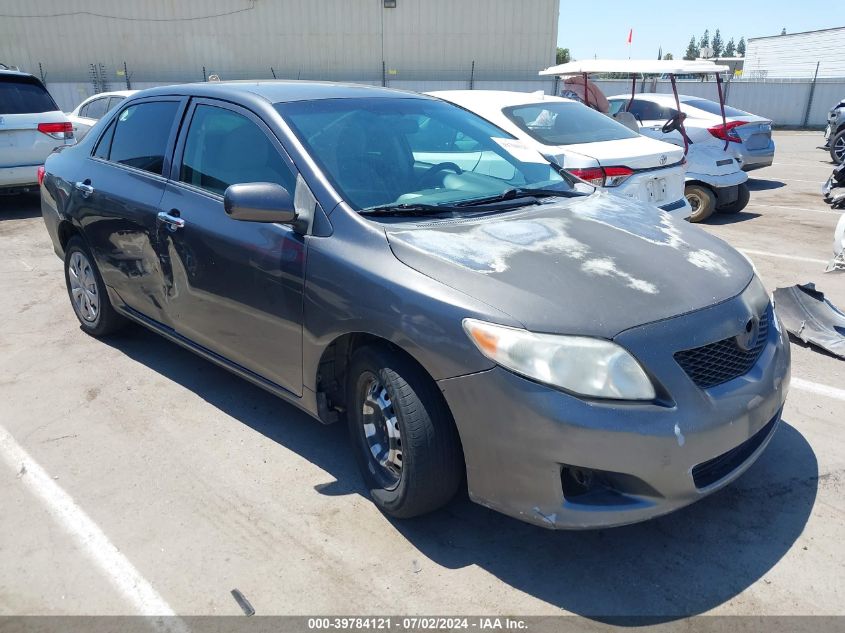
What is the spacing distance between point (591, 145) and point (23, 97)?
24.7ft

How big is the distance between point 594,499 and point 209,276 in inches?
87.1

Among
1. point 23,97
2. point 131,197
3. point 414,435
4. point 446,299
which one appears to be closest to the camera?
point 446,299

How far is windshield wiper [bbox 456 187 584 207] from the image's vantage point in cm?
334

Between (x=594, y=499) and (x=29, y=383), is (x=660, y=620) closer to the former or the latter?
(x=594, y=499)

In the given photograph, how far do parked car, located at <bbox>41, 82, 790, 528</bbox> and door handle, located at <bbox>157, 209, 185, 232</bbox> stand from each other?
17 mm

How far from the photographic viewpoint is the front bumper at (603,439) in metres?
2.36

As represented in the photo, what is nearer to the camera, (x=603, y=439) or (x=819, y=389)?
(x=603, y=439)

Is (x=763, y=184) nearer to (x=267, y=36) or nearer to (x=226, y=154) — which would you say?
(x=226, y=154)

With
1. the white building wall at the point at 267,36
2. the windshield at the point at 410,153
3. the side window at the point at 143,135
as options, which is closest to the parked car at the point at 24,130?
the side window at the point at 143,135

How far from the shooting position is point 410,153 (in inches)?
140

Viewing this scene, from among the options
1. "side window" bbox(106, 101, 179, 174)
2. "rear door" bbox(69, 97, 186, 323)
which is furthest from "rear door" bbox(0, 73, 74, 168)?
"side window" bbox(106, 101, 179, 174)

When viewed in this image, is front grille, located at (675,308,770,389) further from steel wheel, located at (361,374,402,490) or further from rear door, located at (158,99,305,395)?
rear door, located at (158,99,305,395)

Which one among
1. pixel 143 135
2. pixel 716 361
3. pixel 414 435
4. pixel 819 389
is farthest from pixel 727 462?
pixel 143 135

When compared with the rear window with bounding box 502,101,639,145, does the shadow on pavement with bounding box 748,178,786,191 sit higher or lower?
lower
